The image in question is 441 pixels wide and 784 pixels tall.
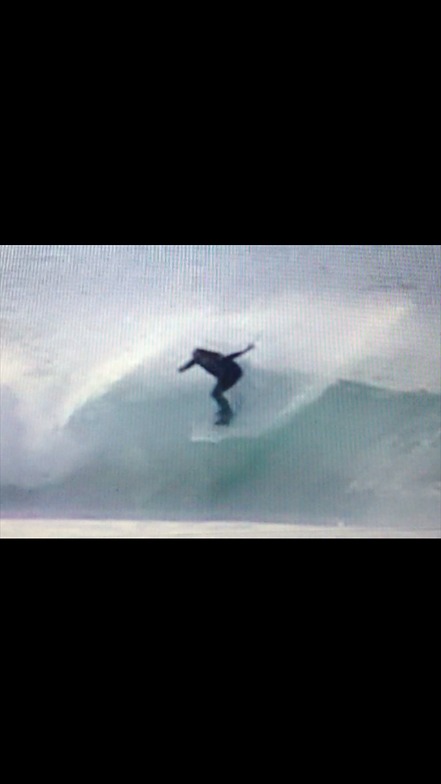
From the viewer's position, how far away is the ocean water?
1920mm

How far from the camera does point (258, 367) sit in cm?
208

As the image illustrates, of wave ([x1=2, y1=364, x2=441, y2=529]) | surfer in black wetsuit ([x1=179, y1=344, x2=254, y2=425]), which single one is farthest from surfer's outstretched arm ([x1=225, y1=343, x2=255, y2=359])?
wave ([x1=2, y1=364, x2=441, y2=529])

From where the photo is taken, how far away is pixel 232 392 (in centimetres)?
205

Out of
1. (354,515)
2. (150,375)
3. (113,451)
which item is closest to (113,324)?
(150,375)

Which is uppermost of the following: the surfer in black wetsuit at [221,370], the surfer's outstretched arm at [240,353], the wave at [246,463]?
the surfer's outstretched arm at [240,353]

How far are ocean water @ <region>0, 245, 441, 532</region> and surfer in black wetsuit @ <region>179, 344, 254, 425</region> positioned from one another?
0.07ft

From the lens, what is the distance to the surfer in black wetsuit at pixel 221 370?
203cm

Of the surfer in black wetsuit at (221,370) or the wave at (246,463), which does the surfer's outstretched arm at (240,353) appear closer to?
the surfer in black wetsuit at (221,370)

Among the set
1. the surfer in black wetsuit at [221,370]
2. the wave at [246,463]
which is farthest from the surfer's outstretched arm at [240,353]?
the wave at [246,463]

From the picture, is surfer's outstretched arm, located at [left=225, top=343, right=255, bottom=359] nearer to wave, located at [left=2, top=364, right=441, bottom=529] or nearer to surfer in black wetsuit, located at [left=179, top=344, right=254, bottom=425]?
surfer in black wetsuit, located at [left=179, top=344, right=254, bottom=425]

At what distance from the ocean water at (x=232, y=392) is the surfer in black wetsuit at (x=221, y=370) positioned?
20mm

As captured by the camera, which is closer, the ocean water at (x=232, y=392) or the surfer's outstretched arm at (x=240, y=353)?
the ocean water at (x=232, y=392)

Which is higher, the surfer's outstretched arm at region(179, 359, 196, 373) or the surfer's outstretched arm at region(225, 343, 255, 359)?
the surfer's outstretched arm at region(225, 343, 255, 359)

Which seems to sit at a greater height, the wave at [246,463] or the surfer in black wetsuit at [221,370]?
the surfer in black wetsuit at [221,370]
